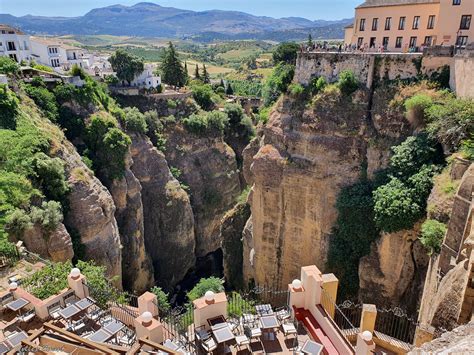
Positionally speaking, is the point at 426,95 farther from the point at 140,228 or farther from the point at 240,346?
the point at 140,228

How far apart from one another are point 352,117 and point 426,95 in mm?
4544

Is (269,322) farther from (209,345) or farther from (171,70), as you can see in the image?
(171,70)

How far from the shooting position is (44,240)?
23047 mm

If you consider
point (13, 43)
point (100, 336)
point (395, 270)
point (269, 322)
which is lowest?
point (395, 270)

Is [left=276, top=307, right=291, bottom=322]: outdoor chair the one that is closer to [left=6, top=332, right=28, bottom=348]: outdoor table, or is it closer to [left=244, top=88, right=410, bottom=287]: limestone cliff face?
[left=6, top=332, right=28, bottom=348]: outdoor table

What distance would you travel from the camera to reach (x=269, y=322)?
13477 millimetres

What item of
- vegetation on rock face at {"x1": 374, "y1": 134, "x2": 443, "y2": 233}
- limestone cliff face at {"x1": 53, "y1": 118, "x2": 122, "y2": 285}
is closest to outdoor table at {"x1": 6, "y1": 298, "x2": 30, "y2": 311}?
limestone cliff face at {"x1": 53, "y1": 118, "x2": 122, "y2": 285}

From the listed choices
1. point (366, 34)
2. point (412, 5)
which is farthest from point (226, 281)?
point (412, 5)

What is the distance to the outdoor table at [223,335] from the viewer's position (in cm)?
1235

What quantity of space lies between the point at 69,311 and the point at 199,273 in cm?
3535

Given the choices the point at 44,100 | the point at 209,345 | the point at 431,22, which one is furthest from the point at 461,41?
the point at 44,100

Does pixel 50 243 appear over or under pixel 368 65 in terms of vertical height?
under

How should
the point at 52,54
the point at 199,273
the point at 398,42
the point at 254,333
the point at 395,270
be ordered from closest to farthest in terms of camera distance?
1. the point at 254,333
2. the point at 395,270
3. the point at 398,42
4. the point at 199,273
5. the point at 52,54

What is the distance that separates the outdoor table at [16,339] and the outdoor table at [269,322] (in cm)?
775
